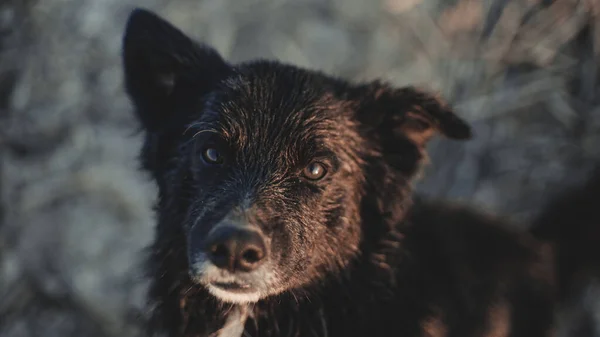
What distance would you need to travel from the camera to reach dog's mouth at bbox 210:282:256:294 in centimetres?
271

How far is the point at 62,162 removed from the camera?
5.13m

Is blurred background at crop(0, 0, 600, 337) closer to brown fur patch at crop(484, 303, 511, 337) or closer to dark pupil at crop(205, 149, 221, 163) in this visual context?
brown fur patch at crop(484, 303, 511, 337)

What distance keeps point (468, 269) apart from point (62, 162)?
3307 millimetres

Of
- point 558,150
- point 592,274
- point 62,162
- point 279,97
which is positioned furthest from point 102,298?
point 558,150

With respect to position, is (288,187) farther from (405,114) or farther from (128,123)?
(128,123)

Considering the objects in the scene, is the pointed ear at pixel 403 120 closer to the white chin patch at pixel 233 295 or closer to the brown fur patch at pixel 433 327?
the brown fur patch at pixel 433 327

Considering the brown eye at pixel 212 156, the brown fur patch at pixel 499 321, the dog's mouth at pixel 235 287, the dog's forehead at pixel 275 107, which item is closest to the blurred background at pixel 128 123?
the brown fur patch at pixel 499 321

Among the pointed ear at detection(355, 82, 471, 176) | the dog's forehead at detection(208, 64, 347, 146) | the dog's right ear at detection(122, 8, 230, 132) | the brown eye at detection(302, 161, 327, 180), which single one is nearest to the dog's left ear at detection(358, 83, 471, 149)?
the pointed ear at detection(355, 82, 471, 176)

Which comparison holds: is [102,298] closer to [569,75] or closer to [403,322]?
[403,322]

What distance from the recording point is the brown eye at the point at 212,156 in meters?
2.97

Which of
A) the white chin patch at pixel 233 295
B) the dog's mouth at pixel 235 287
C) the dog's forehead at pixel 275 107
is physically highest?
the dog's forehead at pixel 275 107

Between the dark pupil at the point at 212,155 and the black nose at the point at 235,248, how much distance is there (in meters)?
0.49

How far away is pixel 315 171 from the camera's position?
3033 mm

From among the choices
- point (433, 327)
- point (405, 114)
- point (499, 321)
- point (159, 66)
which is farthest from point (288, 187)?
point (499, 321)
